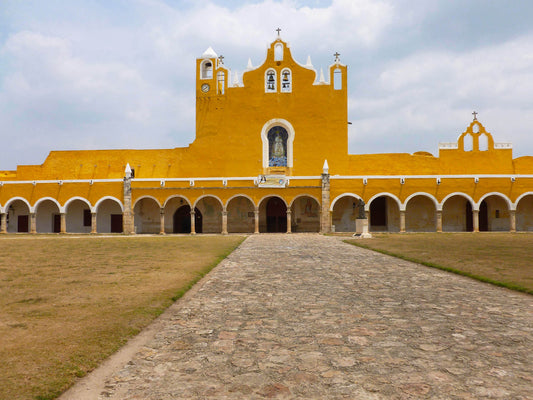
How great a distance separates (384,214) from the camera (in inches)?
1068

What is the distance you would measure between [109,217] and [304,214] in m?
13.7

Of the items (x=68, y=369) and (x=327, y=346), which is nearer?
(x=68, y=369)

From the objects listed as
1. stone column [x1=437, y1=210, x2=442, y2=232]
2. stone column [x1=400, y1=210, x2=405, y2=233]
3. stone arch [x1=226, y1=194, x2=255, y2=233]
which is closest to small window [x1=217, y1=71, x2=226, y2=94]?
stone arch [x1=226, y1=194, x2=255, y2=233]

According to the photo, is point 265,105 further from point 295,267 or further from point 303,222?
point 295,267

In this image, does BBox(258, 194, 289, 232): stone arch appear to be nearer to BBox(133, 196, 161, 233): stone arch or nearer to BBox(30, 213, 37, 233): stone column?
BBox(133, 196, 161, 233): stone arch

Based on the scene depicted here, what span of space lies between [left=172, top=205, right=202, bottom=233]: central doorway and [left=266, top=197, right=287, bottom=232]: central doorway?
4808 millimetres

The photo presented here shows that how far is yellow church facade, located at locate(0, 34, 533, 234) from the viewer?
83.0 feet

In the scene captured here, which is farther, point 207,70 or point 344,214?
point 207,70

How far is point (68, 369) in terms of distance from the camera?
2982mm

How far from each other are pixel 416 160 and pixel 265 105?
36.2 feet

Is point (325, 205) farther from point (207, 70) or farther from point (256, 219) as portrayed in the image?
point (207, 70)

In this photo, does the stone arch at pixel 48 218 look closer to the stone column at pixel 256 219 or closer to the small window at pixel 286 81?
the stone column at pixel 256 219

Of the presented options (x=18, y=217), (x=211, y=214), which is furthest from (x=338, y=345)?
(x=18, y=217)

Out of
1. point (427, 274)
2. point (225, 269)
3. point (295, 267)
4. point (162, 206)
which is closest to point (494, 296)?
point (427, 274)
